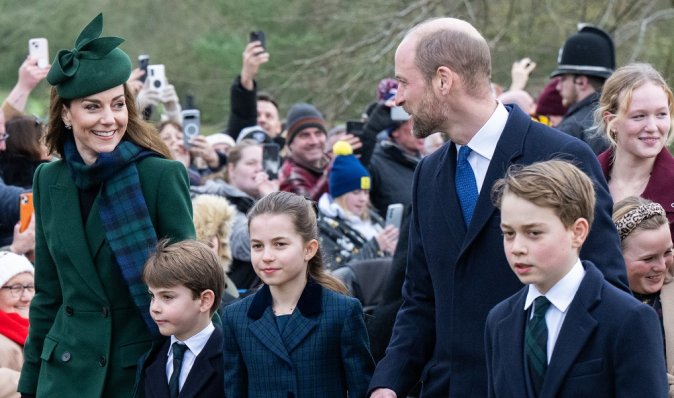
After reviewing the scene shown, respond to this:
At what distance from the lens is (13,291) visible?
21.0ft

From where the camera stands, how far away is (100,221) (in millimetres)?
4730

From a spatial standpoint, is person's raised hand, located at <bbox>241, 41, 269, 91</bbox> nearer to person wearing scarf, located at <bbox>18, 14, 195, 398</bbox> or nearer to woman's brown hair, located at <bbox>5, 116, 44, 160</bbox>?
woman's brown hair, located at <bbox>5, 116, 44, 160</bbox>

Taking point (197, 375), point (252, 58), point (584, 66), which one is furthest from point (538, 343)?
point (252, 58)

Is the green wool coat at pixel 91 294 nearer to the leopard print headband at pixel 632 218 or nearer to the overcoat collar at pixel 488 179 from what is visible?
the overcoat collar at pixel 488 179

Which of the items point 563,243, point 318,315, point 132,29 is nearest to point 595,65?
point 318,315

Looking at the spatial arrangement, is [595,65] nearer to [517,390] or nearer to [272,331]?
[272,331]

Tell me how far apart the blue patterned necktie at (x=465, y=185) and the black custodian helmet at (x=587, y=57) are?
381 cm

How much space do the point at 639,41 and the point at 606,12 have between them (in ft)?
2.48

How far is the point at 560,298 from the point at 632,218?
4.49ft

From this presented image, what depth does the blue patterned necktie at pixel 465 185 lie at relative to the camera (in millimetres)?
4168

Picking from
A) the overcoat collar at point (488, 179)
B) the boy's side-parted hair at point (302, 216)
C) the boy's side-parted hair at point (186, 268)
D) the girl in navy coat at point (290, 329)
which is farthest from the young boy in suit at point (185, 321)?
the overcoat collar at point (488, 179)

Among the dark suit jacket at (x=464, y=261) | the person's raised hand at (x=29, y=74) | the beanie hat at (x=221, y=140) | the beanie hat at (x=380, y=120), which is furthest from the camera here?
the beanie hat at (x=221, y=140)

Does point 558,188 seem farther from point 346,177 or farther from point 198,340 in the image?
point 346,177

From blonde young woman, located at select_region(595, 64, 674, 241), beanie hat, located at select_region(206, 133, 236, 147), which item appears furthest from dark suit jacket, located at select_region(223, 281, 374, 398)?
beanie hat, located at select_region(206, 133, 236, 147)
